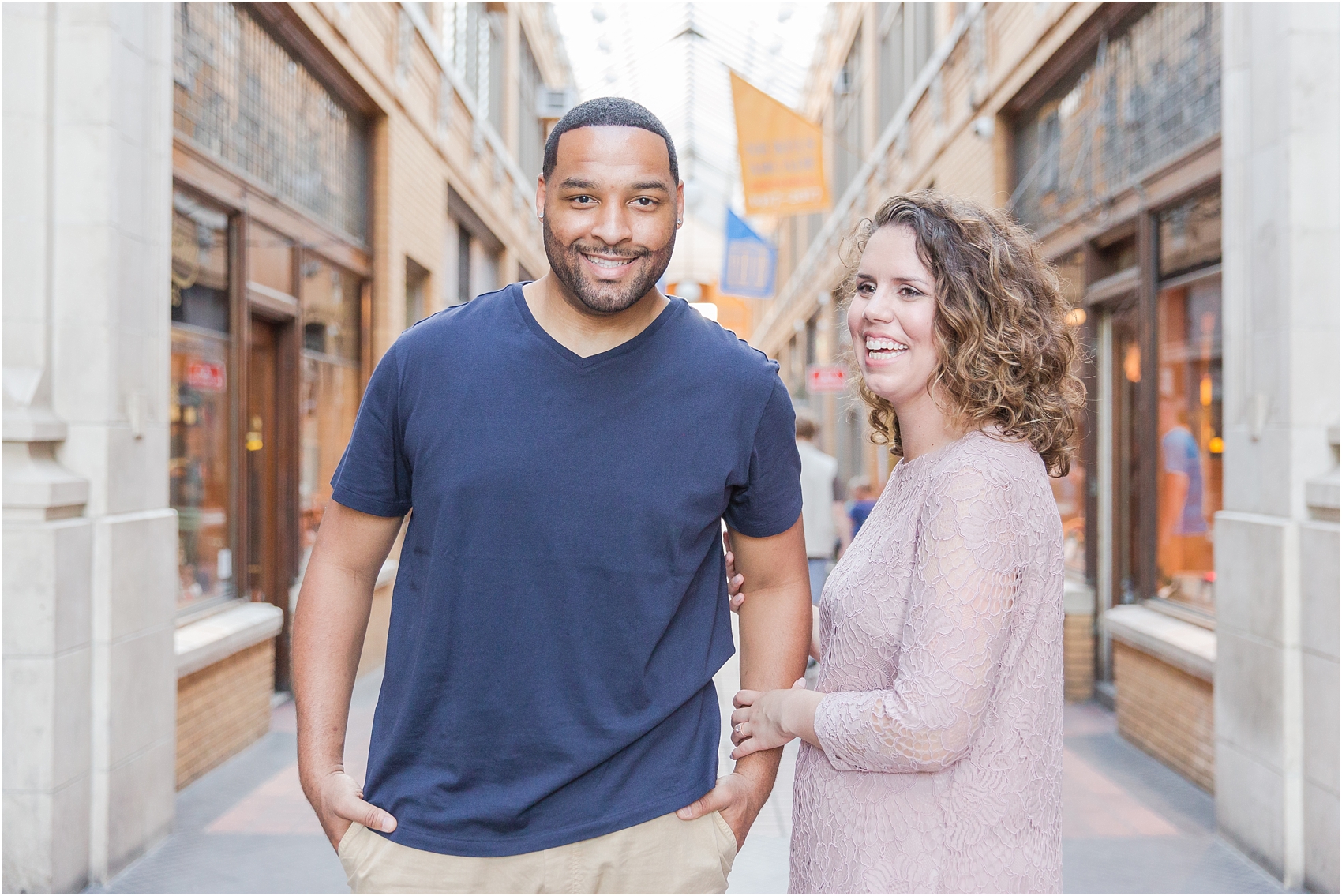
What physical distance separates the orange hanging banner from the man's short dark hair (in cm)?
840

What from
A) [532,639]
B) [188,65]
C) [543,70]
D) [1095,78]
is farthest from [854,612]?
[543,70]

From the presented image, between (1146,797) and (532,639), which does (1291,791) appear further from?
(532,639)

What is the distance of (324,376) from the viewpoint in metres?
8.48

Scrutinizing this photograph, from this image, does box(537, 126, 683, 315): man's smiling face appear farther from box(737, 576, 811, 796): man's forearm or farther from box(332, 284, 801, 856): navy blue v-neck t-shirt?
box(737, 576, 811, 796): man's forearm

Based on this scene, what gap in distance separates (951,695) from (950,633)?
0.10 meters

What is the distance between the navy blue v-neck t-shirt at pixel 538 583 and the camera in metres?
1.87

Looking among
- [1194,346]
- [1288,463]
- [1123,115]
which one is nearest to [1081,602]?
[1194,346]

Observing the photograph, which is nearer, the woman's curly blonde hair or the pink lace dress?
the pink lace dress

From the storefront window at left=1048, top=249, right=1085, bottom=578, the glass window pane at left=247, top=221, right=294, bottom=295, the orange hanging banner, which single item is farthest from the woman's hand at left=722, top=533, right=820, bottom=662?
the orange hanging banner

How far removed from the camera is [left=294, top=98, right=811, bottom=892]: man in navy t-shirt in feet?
6.13

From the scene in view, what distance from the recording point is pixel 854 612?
6.43 ft

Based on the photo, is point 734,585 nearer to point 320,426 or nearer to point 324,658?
point 324,658

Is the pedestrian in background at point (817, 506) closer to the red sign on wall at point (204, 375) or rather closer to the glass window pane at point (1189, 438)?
the glass window pane at point (1189, 438)

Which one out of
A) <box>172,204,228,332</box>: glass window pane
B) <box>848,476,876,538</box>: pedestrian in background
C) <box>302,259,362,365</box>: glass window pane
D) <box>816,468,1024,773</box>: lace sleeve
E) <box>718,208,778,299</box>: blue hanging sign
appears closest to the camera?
<box>816,468,1024,773</box>: lace sleeve
